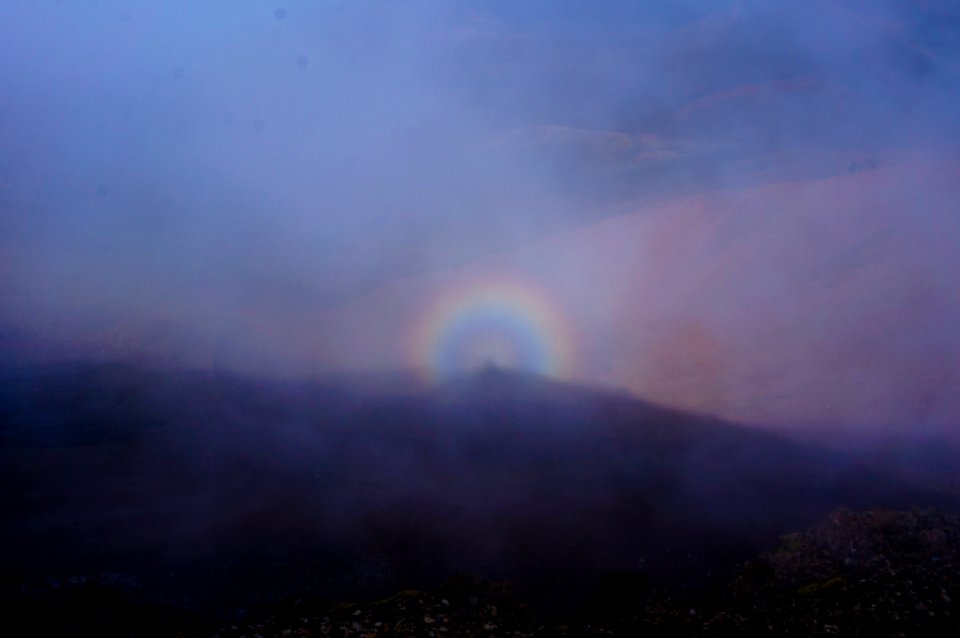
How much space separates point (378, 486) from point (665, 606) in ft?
7.88

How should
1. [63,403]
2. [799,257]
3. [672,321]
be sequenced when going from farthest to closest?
[799,257], [672,321], [63,403]

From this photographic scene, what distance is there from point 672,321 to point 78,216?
815 centimetres

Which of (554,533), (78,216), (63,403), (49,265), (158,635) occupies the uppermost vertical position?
(78,216)

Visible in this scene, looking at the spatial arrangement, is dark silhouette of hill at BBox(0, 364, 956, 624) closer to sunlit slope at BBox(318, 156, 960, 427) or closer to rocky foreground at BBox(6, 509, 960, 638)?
rocky foreground at BBox(6, 509, 960, 638)

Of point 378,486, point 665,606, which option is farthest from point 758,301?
point 378,486

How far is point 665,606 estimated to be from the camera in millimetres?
4742

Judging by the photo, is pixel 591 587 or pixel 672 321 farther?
pixel 672 321

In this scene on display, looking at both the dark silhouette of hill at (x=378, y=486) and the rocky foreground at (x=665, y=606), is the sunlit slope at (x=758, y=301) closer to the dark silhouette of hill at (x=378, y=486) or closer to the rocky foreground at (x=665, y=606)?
the dark silhouette of hill at (x=378, y=486)

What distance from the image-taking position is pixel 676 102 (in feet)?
47.0

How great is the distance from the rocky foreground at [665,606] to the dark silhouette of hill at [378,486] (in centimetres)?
19

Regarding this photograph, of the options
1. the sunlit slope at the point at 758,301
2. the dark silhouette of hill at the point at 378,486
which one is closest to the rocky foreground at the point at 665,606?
the dark silhouette of hill at the point at 378,486

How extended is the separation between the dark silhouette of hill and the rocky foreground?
187 millimetres

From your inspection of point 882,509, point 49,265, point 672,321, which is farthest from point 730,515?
point 49,265

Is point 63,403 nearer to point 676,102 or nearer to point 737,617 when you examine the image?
point 737,617
